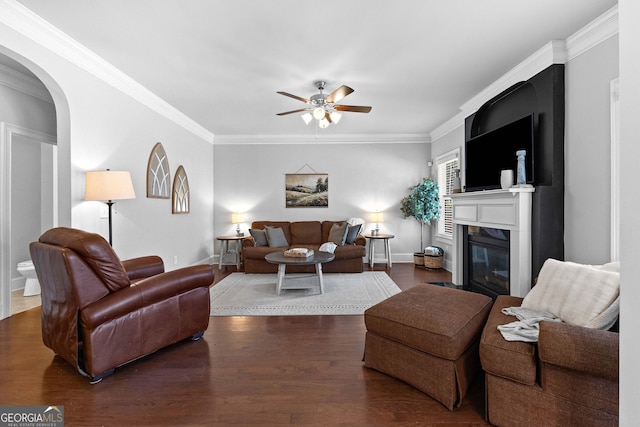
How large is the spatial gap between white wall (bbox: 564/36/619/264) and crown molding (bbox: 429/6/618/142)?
7cm

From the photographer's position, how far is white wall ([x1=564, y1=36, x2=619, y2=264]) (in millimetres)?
2580

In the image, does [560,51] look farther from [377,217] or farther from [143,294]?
[143,294]

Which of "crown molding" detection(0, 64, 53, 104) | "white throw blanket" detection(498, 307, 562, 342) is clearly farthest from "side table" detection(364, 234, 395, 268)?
"crown molding" detection(0, 64, 53, 104)

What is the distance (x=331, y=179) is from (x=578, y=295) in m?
5.15

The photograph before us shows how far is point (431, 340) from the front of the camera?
6.23 ft

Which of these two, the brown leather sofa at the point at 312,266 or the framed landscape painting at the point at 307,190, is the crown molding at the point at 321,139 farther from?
the brown leather sofa at the point at 312,266

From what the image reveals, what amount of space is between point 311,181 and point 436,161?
2577 mm

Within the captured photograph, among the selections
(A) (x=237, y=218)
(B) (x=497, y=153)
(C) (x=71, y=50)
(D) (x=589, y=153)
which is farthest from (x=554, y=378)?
(A) (x=237, y=218)

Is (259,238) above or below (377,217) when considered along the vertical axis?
below

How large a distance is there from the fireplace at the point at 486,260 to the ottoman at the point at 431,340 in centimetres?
147

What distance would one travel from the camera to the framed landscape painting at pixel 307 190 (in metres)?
6.67

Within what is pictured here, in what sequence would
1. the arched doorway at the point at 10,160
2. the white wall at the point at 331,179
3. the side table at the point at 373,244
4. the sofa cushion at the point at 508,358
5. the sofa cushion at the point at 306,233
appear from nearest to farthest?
the sofa cushion at the point at 508,358
the arched doorway at the point at 10,160
the side table at the point at 373,244
the sofa cushion at the point at 306,233
the white wall at the point at 331,179

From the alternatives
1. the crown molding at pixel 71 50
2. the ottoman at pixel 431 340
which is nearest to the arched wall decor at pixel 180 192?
the crown molding at pixel 71 50

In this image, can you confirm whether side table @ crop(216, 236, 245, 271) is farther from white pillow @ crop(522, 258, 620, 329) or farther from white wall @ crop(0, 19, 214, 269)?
white pillow @ crop(522, 258, 620, 329)
